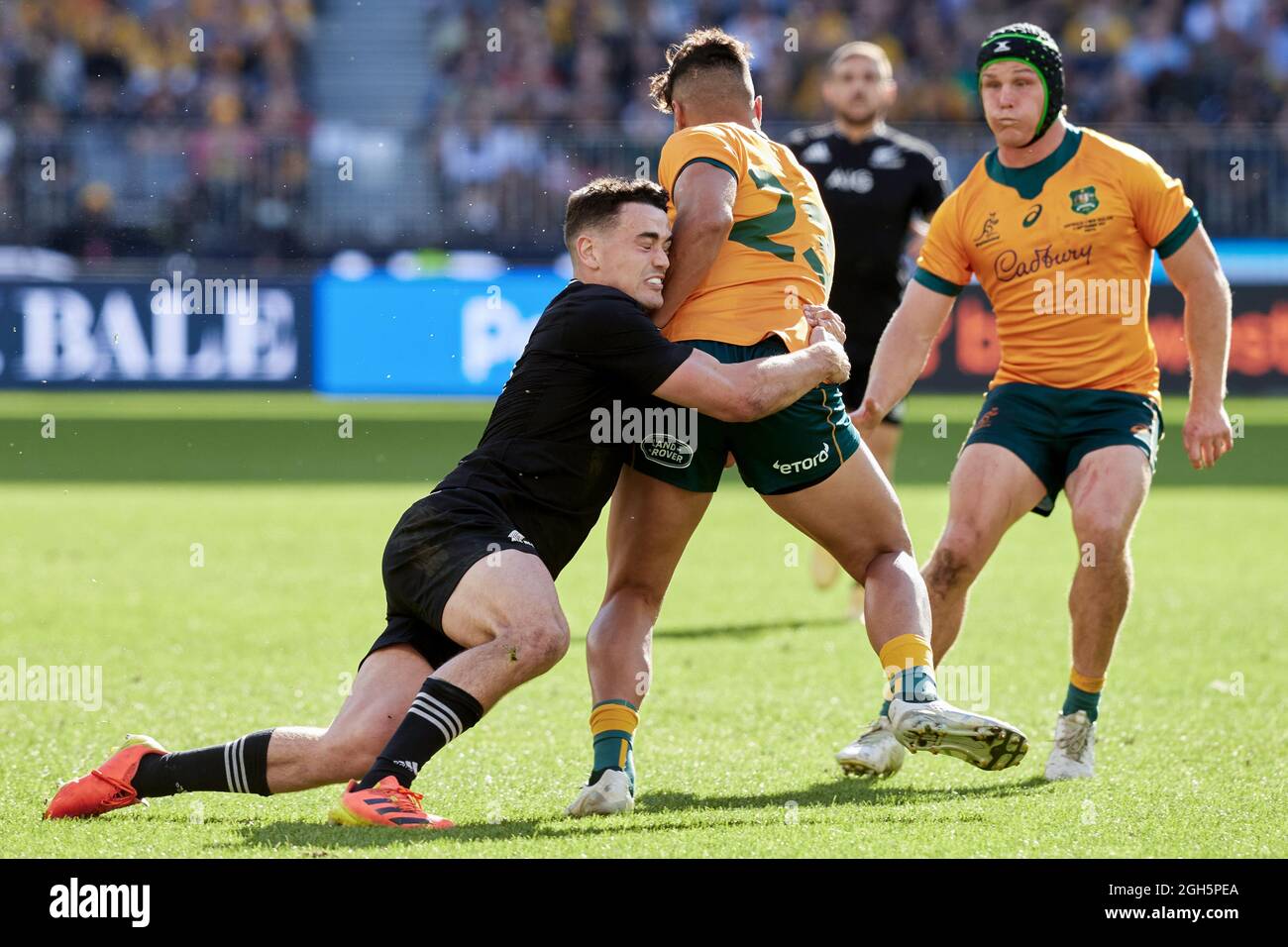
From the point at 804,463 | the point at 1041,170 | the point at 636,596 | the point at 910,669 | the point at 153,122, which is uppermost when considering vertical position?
the point at 153,122

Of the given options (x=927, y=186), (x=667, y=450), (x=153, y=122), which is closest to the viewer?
(x=667, y=450)

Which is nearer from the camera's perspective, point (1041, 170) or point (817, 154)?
point (1041, 170)

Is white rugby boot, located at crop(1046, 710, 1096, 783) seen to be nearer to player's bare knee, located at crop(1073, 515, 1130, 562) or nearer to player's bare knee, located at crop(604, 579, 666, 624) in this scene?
player's bare knee, located at crop(1073, 515, 1130, 562)

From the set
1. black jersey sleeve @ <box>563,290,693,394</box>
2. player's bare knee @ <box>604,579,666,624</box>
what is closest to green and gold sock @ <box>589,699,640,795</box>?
player's bare knee @ <box>604,579,666,624</box>

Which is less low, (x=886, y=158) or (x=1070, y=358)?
(x=886, y=158)

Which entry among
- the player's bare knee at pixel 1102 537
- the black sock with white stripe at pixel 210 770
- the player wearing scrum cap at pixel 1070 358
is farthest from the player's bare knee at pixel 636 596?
the player's bare knee at pixel 1102 537

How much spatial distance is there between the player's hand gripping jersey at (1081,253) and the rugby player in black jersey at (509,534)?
1.12m

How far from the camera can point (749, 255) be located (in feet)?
17.9

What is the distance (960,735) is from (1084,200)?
2161 mm

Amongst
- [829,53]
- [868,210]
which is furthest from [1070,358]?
[829,53]

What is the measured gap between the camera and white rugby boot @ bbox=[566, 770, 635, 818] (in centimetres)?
520

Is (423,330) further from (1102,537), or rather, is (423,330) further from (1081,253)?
(1102,537)
